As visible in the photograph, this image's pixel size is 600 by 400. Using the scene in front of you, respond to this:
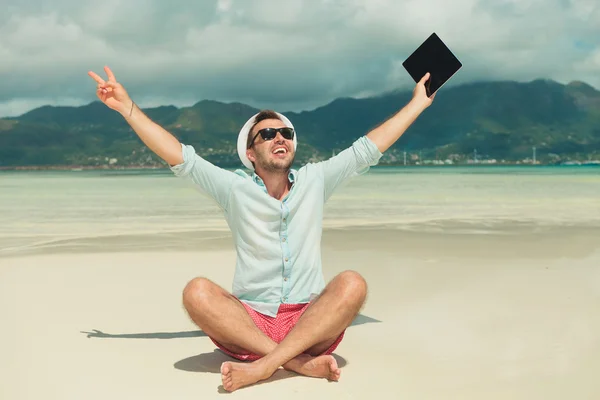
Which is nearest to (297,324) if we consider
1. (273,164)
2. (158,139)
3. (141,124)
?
(273,164)

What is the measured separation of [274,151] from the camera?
4.08 m

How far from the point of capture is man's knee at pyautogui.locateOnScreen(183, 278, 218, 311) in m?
4.01

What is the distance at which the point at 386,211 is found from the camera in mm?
17891

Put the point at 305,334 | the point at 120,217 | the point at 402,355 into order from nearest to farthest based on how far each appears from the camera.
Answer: the point at 305,334 → the point at 402,355 → the point at 120,217

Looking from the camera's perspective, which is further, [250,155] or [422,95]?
[422,95]

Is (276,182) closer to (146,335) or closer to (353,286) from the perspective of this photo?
(353,286)

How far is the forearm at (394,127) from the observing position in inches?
171

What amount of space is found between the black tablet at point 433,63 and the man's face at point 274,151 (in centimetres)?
106

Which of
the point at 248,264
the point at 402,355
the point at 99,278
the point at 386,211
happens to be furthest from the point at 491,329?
the point at 386,211

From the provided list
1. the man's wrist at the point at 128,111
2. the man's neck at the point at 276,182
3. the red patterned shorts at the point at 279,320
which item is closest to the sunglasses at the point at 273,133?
the man's neck at the point at 276,182

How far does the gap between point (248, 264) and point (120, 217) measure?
43.9ft

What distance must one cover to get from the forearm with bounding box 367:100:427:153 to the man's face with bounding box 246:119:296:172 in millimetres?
574

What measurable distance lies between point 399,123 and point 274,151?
87cm

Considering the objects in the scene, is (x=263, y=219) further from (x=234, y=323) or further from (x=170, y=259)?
(x=170, y=259)
